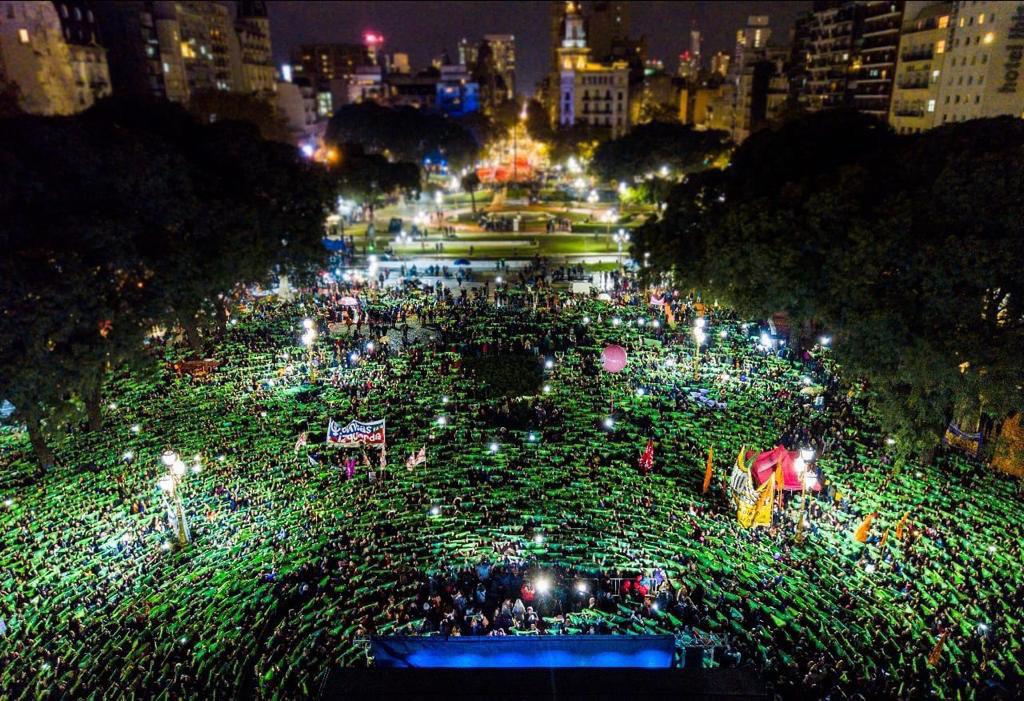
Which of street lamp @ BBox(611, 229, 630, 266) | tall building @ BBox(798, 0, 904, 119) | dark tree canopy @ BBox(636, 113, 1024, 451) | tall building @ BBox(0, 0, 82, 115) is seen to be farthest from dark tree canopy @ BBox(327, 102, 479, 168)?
dark tree canopy @ BBox(636, 113, 1024, 451)

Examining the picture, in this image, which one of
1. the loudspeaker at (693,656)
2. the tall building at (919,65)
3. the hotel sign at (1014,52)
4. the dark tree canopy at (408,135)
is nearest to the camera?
the loudspeaker at (693,656)

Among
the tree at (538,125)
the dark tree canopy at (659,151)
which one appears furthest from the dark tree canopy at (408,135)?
the tree at (538,125)

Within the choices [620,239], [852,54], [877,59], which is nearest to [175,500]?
[620,239]

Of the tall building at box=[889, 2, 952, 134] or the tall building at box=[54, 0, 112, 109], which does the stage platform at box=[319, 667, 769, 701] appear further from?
the tall building at box=[54, 0, 112, 109]

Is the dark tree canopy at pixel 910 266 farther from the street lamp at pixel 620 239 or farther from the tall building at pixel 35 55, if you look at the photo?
the tall building at pixel 35 55

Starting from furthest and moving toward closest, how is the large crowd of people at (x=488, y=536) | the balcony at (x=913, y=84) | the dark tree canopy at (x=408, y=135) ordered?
the dark tree canopy at (x=408, y=135) → the balcony at (x=913, y=84) → the large crowd of people at (x=488, y=536)

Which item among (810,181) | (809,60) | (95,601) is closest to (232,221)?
(95,601)

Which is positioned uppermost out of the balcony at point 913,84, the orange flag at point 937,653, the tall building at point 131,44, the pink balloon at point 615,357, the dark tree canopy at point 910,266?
the tall building at point 131,44
